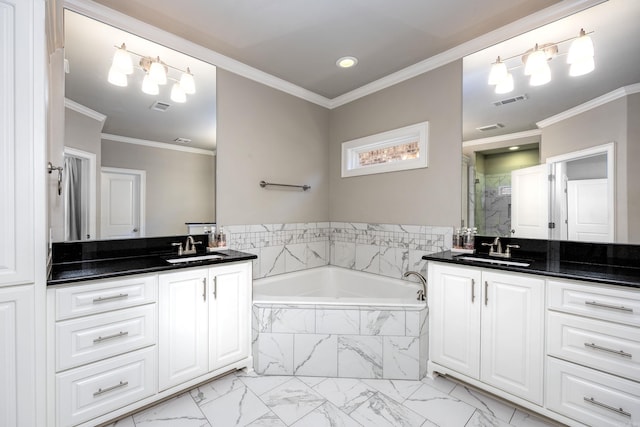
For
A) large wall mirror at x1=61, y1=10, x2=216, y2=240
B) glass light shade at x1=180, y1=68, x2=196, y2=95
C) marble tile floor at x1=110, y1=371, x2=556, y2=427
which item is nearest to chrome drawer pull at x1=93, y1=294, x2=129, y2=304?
large wall mirror at x1=61, y1=10, x2=216, y2=240

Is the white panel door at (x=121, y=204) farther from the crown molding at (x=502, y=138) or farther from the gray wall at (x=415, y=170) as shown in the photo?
the crown molding at (x=502, y=138)

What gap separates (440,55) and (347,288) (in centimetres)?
246

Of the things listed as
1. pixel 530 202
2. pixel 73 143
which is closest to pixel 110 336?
pixel 73 143

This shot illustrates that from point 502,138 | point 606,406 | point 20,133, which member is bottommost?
point 606,406

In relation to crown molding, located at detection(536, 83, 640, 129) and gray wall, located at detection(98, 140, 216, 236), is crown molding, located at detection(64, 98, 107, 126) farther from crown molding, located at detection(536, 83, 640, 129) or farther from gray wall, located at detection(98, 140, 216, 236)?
crown molding, located at detection(536, 83, 640, 129)

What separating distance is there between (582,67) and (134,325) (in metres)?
3.27

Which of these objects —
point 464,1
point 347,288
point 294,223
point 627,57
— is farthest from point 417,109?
point 347,288

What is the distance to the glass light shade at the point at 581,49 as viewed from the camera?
5.98ft

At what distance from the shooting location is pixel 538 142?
205 centimetres

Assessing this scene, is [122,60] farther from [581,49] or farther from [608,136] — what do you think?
[608,136]

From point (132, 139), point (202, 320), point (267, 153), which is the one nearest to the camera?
point (202, 320)

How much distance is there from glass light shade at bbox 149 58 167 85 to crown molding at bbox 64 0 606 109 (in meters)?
0.17

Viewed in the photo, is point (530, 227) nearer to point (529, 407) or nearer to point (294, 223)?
point (529, 407)

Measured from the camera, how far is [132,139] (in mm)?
2143
